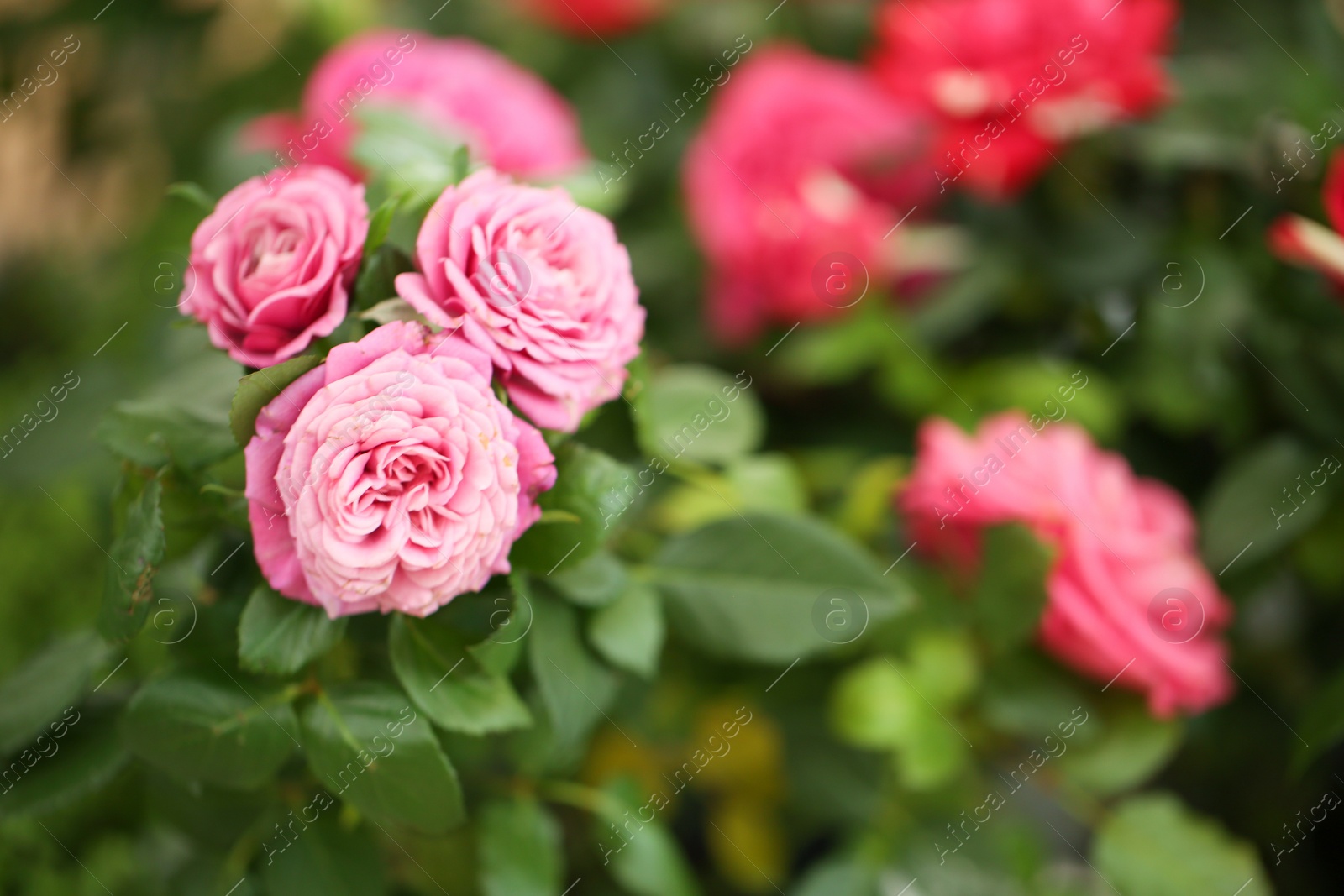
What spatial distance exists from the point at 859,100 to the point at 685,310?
258 mm

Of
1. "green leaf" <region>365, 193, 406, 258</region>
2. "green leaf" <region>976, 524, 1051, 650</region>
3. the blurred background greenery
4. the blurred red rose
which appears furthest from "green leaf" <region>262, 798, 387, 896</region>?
the blurred red rose

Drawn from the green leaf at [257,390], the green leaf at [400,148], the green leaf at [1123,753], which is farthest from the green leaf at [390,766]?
the green leaf at [1123,753]

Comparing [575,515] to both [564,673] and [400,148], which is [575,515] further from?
[400,148]

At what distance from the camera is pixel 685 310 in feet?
2.89

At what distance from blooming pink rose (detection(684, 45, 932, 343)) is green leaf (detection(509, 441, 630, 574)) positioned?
400 millimetres

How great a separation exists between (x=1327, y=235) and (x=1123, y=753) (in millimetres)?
325

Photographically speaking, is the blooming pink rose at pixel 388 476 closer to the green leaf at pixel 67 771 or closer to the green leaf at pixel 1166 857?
the green leaf at pixel 67 771

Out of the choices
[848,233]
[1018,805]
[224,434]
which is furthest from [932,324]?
[224,434]

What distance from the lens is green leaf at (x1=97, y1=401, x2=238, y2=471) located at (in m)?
0.36

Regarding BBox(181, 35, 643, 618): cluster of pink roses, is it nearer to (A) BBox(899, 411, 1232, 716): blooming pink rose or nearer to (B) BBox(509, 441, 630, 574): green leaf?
(B) BBox(509, 441, 630, 574): green leaf

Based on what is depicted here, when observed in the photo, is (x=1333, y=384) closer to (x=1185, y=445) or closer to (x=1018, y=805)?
(x=1185, y=445)

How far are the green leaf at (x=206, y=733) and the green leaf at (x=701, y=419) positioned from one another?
0.79ft

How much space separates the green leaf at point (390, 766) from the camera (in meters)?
0.33

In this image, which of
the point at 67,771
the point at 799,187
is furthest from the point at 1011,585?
the point at 67,771
